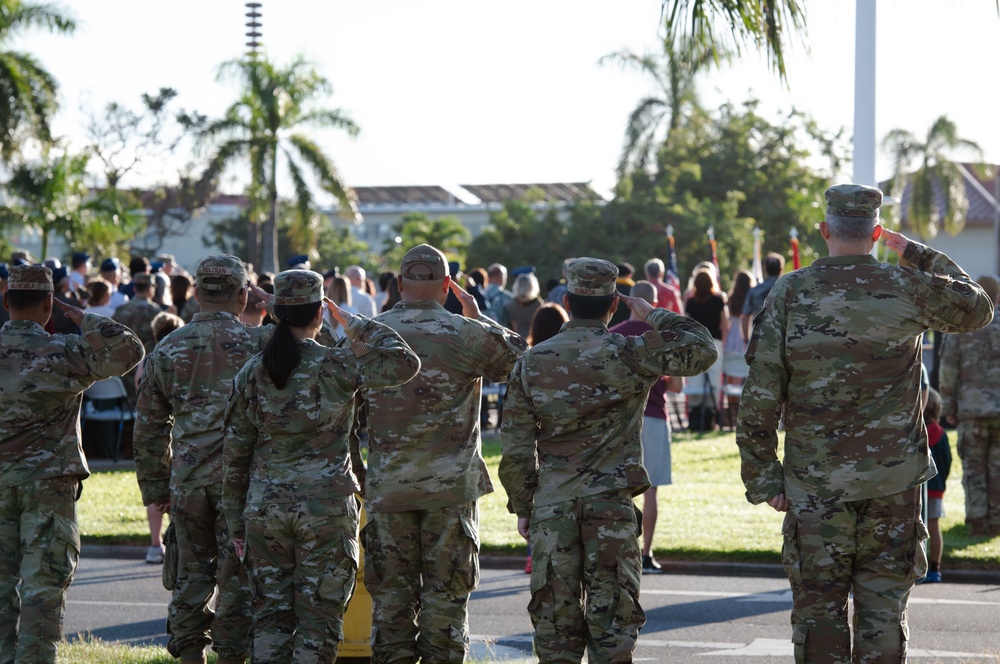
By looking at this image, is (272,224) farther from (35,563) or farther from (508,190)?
(508,190)

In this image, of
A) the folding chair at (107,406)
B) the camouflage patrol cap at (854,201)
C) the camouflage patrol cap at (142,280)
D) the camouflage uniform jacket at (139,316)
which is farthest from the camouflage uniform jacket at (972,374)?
the folding chair at (107,406)

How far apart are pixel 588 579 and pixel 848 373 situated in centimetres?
154

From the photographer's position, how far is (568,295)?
6.23 meters

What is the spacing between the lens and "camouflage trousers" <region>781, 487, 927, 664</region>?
5441mm

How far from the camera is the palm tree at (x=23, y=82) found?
33.0m

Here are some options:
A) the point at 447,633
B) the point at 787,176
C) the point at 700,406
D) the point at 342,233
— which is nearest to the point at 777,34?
the point at 447,633

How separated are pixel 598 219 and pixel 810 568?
40039mm

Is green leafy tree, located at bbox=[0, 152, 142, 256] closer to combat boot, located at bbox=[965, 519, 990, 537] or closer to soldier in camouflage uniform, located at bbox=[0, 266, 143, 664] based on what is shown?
combat boot, located at bbox=[965, 519, 990, 537]

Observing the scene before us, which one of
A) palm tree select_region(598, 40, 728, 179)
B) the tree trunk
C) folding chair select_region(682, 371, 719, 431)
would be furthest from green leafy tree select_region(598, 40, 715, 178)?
folding chair select_region(682, 371, 719, 431)

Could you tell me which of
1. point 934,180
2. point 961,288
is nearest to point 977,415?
point 961,288

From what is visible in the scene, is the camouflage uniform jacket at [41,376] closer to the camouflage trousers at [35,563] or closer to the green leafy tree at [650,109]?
the camouflage trousers at [35,563]

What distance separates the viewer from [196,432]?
275 inches

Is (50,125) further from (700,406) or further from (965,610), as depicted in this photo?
(965,610)

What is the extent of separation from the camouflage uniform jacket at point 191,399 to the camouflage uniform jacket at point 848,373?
282 cm
